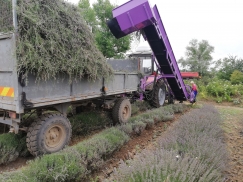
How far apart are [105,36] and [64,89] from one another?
14.4 m

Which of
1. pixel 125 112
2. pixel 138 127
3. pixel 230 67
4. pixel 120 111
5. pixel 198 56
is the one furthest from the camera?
pixel 198 56

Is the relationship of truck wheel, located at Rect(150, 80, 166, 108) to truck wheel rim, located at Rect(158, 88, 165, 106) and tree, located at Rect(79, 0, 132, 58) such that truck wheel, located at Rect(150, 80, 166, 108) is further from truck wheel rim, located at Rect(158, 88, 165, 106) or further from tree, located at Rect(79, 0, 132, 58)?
tree, located at Rect(79, 0, 132, 58)

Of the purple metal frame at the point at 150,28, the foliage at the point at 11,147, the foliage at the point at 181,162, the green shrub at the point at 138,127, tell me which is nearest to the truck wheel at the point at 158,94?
the purple metal frame at the point at 150,28

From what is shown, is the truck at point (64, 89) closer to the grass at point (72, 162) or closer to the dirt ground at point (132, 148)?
the grass at point (72, 162)

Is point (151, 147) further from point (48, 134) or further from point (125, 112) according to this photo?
point (48, 134)

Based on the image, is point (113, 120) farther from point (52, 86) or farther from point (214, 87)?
point (214, 87)

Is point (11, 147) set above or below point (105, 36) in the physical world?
below

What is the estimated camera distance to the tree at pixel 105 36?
1705cm

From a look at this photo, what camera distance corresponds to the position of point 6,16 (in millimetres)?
3207

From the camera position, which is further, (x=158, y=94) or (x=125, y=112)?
(x=158, y=94)

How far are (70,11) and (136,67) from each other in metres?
3.34

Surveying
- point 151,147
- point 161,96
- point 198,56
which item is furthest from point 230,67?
point 151,147

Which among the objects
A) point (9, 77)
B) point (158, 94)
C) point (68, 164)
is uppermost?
point (9, 77)

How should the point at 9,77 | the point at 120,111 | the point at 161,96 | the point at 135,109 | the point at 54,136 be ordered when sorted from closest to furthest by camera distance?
the point at 9,77, the point at 54,136, the point at 120,111, the point at 135,109, the point at 161,96
